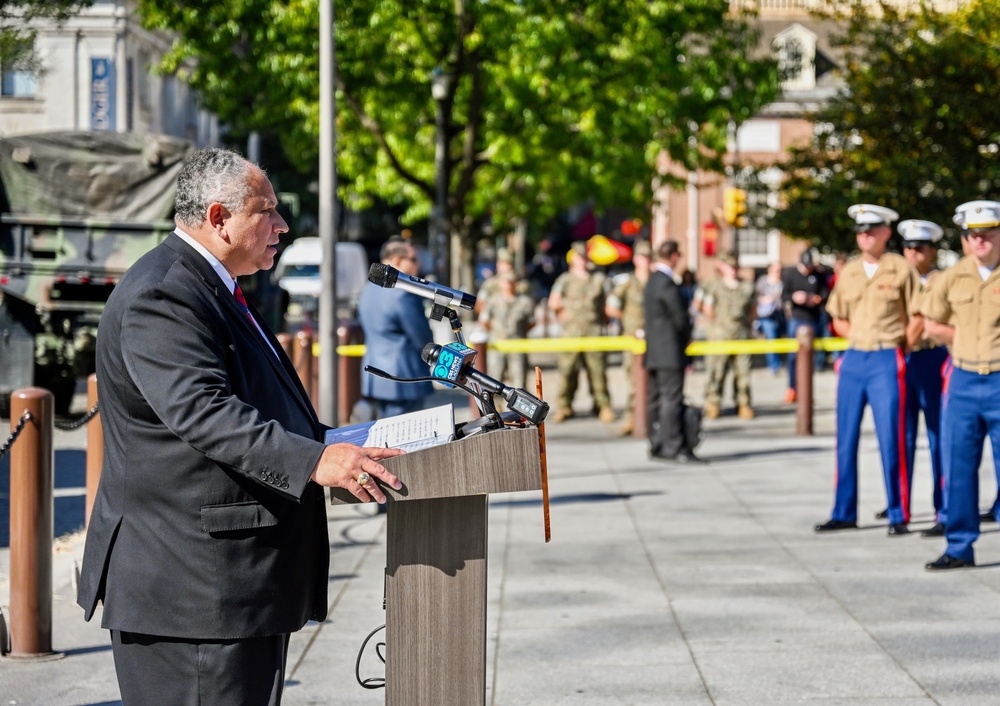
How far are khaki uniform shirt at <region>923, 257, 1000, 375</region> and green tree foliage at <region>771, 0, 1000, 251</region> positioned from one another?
304 inches

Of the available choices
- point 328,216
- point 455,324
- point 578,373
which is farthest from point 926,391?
point 578,373

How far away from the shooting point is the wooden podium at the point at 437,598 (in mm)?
3646

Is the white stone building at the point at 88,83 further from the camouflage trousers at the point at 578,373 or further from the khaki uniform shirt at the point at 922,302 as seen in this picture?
the khaki uniform shirt at the point at 922,302

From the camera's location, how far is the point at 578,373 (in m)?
16.5

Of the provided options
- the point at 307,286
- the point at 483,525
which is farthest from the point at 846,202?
the point at 307,286

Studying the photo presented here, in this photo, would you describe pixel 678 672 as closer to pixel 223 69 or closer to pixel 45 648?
pixel 45 648

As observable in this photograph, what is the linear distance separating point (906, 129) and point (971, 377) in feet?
30.7

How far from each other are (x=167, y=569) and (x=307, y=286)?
35022 mm

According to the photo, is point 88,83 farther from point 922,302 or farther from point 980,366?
point 980,366

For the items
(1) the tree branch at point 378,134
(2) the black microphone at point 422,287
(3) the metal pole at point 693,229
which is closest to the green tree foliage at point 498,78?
(1) the tree branch at point 378,134

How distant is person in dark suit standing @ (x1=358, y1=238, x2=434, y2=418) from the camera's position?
999 centimetres

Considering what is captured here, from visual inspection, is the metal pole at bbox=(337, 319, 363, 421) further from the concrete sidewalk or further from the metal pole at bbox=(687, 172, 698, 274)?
the metal pole at bbox=(687, 172, 698, 274)

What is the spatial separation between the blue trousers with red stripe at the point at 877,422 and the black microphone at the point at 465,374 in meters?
5.82

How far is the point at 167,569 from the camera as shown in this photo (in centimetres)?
334
